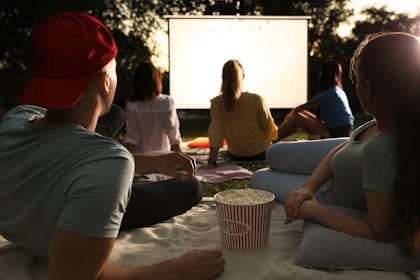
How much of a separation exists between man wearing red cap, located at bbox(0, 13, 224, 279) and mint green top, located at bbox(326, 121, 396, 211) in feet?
1.96

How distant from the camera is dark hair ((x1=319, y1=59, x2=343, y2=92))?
4.61 metres

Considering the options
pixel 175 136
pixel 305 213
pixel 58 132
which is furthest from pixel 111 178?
pixel 175 136

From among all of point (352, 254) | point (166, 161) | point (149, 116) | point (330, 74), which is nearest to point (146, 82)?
point (149, 116)

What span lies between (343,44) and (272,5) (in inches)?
105

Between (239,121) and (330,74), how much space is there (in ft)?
3.75

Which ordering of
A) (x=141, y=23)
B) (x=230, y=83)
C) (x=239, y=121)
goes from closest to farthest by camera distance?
(x=230, y=83) → (x=239, y=121) → (x=141, y=23)

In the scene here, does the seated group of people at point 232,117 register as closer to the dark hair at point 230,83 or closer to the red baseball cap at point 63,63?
the dark hair at point 230,83

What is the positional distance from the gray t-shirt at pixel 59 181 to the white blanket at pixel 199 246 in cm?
27

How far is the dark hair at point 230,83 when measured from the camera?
167 inches

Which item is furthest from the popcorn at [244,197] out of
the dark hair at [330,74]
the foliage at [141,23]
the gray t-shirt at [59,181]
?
the foliage at [141,23]

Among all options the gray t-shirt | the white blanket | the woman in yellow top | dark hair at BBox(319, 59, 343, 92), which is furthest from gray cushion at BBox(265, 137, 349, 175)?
dark hair at BBox(319, 59, 343, 92)

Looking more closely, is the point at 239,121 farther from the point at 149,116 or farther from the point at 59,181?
the point at 59,181

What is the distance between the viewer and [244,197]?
1491 millimetres

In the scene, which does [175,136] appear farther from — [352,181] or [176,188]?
[352,181]
